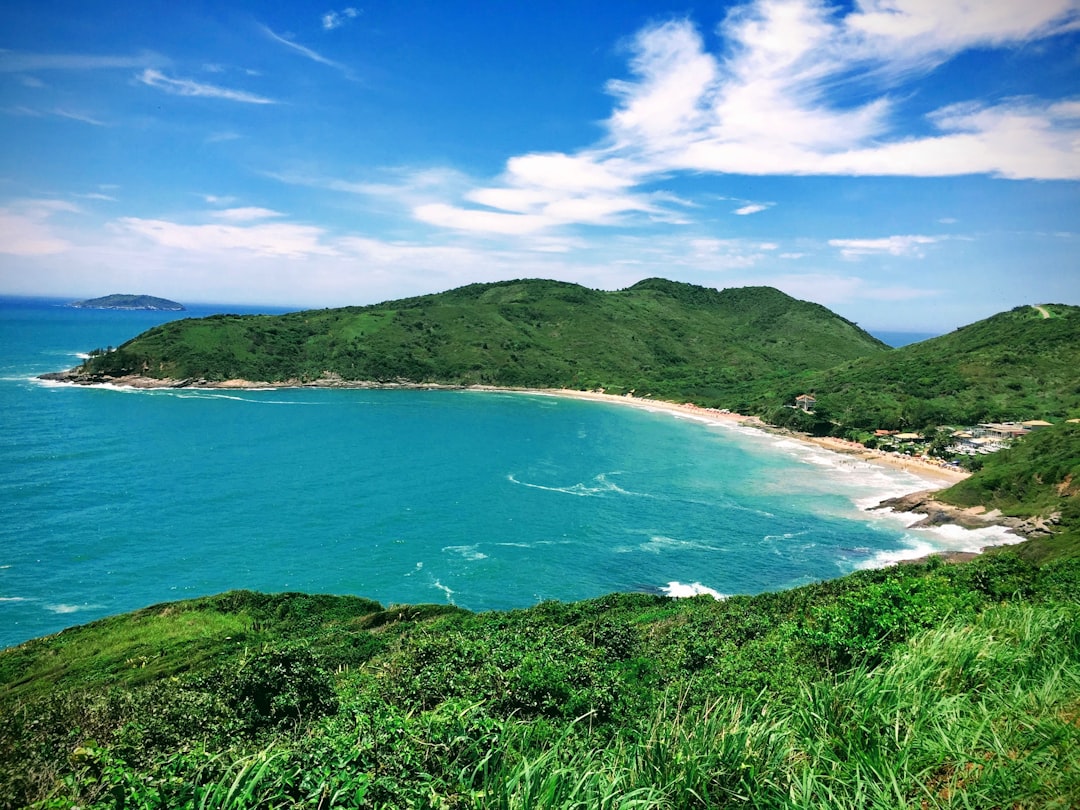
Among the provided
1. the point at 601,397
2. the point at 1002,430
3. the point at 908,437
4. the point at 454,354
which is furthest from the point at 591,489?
the point at 454,354

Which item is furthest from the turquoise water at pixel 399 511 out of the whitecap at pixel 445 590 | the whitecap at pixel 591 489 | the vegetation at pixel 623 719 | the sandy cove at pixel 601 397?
the vegetation at pixel 623 719

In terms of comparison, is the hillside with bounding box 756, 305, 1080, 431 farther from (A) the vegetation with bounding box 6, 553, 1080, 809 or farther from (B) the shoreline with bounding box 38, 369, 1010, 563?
(A) the vegetation with bounding box 6, 553, 1080, 809

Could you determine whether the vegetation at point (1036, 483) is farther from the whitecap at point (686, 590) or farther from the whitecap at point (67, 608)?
the whitecap at point (67, 608)

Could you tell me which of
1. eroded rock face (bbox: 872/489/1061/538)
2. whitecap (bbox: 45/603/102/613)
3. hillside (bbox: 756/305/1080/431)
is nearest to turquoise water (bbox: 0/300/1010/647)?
whitecap (bbox: 45/603/102/613)

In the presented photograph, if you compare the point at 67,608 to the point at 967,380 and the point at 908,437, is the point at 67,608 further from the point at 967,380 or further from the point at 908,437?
the point at 967,380

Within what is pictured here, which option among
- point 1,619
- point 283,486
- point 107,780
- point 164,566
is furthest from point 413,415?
point 107,780

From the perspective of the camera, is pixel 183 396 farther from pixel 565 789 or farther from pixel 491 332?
pixel 565 789
